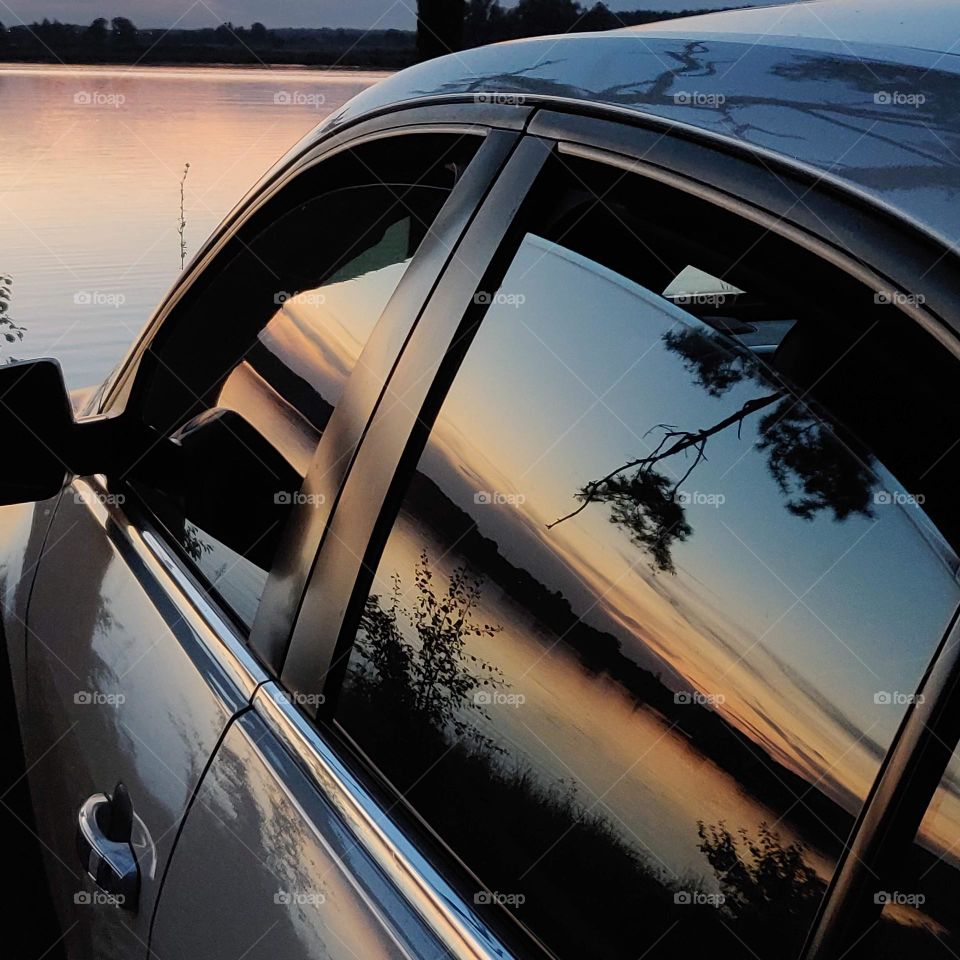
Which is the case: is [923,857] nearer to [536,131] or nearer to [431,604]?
[431,604]

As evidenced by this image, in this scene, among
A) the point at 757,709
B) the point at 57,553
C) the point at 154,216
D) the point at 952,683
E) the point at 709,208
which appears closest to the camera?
the point at 952,683

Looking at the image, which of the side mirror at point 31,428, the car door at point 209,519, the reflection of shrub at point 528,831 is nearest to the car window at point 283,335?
the car door at point 209,519

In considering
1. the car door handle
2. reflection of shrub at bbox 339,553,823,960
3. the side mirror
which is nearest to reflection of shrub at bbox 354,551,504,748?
reflection of shrub at bbox 339,553,823,960

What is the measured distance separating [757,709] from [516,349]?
525 millimetres

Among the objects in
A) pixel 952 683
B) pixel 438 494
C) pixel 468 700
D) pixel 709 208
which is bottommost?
pixel 468 700

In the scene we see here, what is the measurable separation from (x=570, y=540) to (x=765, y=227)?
1.15 ft

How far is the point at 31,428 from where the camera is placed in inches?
69.2

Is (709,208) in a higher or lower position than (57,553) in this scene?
higher

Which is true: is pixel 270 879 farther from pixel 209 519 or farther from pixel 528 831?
pixel 209 519

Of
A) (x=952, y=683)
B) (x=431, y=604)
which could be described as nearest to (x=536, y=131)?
(x=431, y=604)

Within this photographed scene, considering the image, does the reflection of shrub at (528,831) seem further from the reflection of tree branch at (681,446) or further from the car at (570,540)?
the reflection of tree branch at (681,446)

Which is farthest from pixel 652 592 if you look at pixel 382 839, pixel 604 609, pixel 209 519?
pixel 209 519

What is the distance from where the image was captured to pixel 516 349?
1304 mm

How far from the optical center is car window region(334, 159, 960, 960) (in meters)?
0.88
